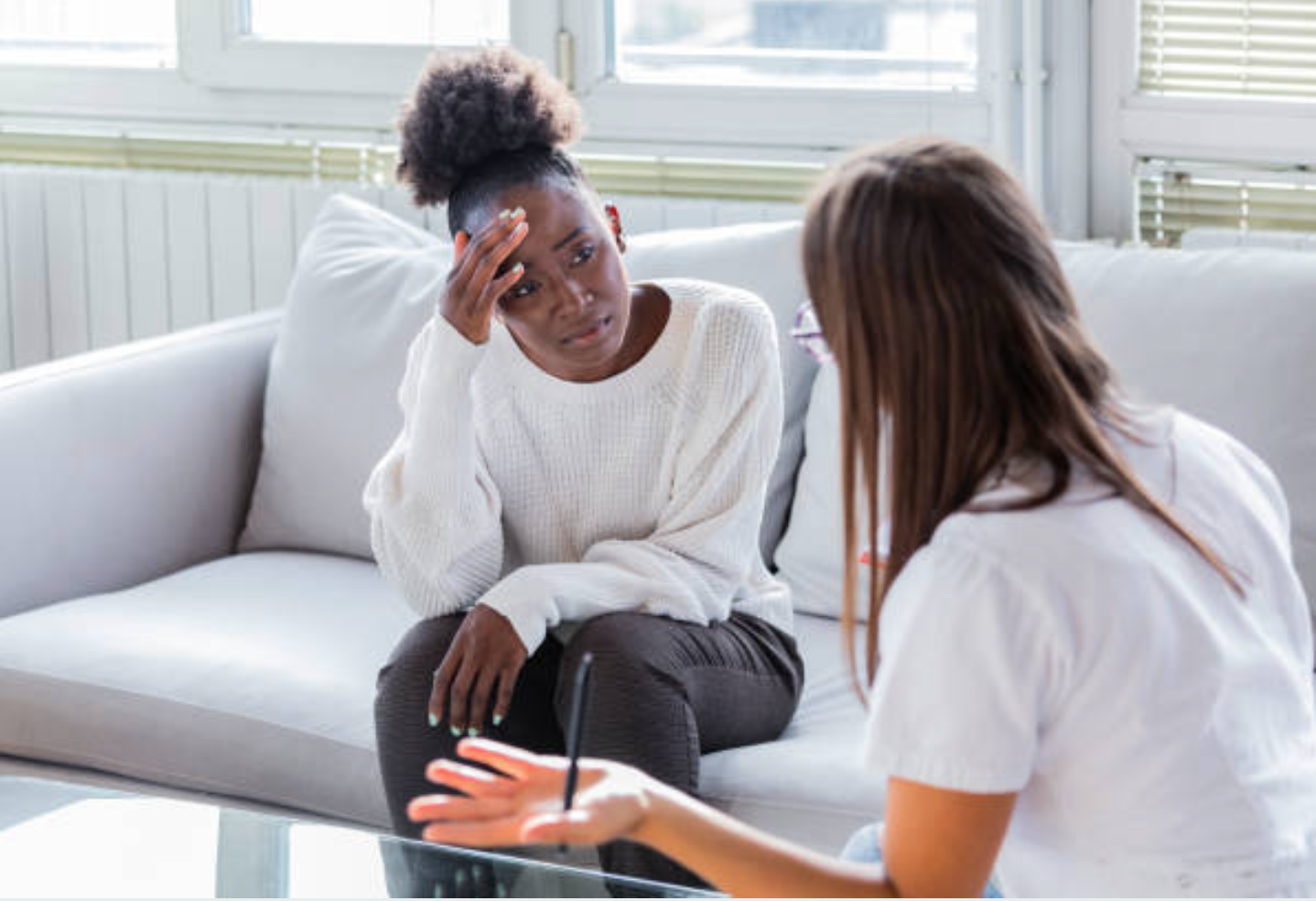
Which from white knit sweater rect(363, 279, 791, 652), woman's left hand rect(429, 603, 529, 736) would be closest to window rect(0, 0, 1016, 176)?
white knit sweater rect(363, 279, 791, 652)

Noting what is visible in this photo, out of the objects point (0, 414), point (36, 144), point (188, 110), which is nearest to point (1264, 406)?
point (0, 414)

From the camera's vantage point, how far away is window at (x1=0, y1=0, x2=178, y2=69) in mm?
3178

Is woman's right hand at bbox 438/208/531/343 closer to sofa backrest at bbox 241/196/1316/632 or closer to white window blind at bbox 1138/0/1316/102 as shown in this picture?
sofa backrest at bbox 241/196/1316/632

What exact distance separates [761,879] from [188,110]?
2394 mm

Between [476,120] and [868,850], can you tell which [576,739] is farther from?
[476,120]

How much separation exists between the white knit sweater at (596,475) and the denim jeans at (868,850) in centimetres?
47

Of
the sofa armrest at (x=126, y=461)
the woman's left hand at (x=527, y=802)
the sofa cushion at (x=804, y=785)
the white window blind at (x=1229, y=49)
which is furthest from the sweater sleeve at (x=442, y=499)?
the white window blind at (x=1229, y=49)

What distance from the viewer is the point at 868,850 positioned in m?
1.28

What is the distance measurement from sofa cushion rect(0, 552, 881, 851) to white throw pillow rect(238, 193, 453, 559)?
0.66 ft

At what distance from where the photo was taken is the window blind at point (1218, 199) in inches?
91.4

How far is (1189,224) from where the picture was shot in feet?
7.92

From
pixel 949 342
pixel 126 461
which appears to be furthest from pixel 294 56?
pixel 949 342

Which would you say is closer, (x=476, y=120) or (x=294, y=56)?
(x=476, y=120)

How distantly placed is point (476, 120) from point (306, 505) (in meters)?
0.73
